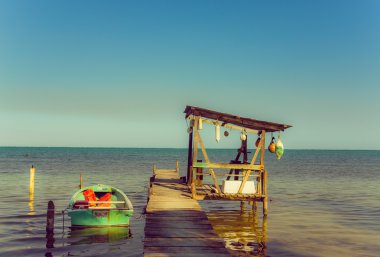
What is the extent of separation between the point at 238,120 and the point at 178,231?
7948 millimetres

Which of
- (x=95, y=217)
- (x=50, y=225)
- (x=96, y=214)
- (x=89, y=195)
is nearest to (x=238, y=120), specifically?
(x=96, y=214)

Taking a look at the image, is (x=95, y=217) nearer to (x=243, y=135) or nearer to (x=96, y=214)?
(x=96, y=214)

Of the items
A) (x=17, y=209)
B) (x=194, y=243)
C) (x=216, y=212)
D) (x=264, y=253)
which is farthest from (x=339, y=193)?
(x=194, y=243)

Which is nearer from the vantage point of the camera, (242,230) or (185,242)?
(185,242)

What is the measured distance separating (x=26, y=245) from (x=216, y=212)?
38.7 ft

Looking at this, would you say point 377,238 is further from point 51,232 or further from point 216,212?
point 51,232

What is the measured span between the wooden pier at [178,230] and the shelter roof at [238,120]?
3906 mm

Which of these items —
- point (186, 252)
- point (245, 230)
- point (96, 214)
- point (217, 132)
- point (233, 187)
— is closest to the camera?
point (186, 252)

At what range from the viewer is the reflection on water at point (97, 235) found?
16328 millimetres

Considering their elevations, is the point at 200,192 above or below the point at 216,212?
above

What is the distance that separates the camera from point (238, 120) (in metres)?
18.6

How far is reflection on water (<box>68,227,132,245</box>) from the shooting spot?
16.3 m

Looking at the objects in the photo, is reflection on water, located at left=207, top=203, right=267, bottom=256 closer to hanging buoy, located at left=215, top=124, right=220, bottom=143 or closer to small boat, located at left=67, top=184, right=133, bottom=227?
hanging buoy, located at left=215, top=124, right=220, bottom=143

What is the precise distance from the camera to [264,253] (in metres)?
14.5
